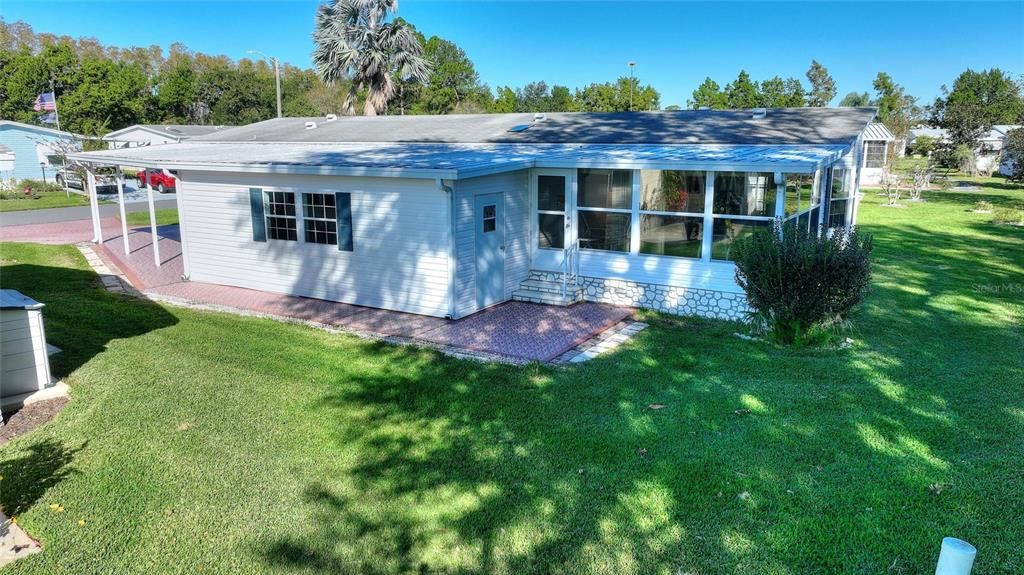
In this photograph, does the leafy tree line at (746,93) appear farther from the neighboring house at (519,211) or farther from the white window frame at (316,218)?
the white window frame at (316,218)

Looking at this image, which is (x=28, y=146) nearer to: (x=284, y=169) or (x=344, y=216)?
(x=284, y=169)

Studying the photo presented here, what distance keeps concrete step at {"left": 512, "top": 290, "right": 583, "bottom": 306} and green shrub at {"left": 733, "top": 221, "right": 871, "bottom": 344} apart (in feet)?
11.3

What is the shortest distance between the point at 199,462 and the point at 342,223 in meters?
6.55

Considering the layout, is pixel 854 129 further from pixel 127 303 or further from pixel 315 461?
pixel 127 303

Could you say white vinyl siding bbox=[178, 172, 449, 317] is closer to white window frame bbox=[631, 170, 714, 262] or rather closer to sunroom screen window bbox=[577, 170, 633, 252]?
sunroom screen window bbox=[577, 170, 633, 252]

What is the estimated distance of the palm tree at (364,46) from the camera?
102 feet

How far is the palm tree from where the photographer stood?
31203 millimetres

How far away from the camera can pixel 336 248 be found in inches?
468

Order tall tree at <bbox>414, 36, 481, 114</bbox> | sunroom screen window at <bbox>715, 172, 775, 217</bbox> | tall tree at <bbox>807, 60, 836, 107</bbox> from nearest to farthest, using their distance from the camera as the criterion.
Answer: sunroom screen window at <bbox>715, 172, 775, 217</bbox>, tall tree at <bbox>414, 36, 481, 114</bbox>, tall tree at <bbox>807, 60, 836, 107</bbox>

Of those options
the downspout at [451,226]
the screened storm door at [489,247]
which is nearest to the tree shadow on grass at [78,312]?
the downspout at [451,226]

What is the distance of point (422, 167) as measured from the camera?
10305 millimetres

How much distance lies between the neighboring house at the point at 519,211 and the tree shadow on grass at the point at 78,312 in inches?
80.5

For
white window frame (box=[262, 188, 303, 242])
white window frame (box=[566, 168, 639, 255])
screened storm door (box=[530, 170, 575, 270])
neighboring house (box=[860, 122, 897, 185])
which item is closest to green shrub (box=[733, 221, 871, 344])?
white window frame (box=[566, 168, 639, 255])

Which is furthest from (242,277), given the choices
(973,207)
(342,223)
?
(973,207)
